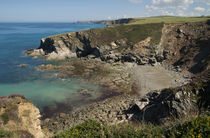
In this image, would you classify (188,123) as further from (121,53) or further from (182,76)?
(121,53)

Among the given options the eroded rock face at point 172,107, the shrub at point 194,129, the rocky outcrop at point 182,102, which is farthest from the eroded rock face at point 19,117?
the shrub at point 194,129

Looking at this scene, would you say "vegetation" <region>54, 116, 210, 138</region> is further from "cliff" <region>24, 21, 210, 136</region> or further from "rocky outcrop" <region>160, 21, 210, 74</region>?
"rocky outcrop" <region>160, 21, 210, 74</region>

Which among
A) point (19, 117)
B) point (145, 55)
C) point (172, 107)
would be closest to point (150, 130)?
point (172, 107)

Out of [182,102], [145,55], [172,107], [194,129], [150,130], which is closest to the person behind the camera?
[194,129]

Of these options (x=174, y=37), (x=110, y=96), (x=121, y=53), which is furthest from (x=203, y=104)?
(x=174, y=37)

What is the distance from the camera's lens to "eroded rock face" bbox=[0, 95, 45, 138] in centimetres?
1783

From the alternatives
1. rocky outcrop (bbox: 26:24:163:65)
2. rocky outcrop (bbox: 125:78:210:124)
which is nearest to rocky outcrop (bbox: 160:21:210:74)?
rocky outcrop (bbox: 26:24:163:65)

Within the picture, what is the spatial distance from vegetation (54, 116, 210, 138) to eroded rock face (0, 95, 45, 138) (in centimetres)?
1046

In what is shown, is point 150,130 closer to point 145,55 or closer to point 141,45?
point 145,55

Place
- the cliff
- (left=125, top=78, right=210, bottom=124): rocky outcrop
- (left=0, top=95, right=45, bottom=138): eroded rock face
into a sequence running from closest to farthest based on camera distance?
1. (left=125, top=78, right=210, bottom=124): rocky outcrop
2. (left=0, top=95, right=45, bottom=138): eroded rock face
3. the cliff

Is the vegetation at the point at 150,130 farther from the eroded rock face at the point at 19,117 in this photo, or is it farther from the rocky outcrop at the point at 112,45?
the rocky outcrop at the point at 112,45

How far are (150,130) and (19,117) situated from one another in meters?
18.5

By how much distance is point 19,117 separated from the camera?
1980 cm

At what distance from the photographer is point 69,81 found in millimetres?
38344
